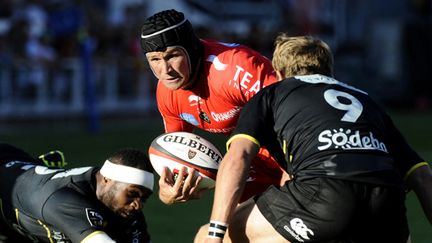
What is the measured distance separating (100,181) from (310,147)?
159 centimetres

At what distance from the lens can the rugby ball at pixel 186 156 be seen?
20.7 feet

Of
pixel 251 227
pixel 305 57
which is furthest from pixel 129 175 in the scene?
pixel 305 57

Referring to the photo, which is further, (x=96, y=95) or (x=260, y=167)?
(x=96, y=95)

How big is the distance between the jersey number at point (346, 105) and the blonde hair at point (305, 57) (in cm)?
32

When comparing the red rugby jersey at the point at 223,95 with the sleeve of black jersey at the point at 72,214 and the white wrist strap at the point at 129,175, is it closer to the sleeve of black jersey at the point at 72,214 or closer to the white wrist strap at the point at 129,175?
the white wrist strap at the point at 129,175

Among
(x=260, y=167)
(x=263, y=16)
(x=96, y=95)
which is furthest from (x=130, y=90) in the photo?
(x=260, y=167)

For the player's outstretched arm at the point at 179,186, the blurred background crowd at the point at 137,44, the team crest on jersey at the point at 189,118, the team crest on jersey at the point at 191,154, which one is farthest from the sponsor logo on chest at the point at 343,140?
the blurred background crowd at the point at 137,44

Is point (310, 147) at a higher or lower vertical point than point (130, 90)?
higher

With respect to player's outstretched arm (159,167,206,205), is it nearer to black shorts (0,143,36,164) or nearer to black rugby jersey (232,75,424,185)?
black rugby jersey (232,75,424,185)

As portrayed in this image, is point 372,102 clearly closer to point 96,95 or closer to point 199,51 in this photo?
point 199,51

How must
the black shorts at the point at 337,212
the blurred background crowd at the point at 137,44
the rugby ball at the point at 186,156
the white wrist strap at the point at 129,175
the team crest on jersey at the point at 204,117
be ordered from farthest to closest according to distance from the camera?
the blurred background crowd at the point at 137,44 < the team crest on jersey at the point at 204,117 < the rugby ball at the point at 186,156 < the white wrist strap at the point at 129,175 < the black shorts at the point at 337,212

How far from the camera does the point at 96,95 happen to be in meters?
18.9

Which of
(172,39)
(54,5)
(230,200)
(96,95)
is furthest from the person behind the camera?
(54,5)

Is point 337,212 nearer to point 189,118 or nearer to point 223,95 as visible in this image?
point 223,95
